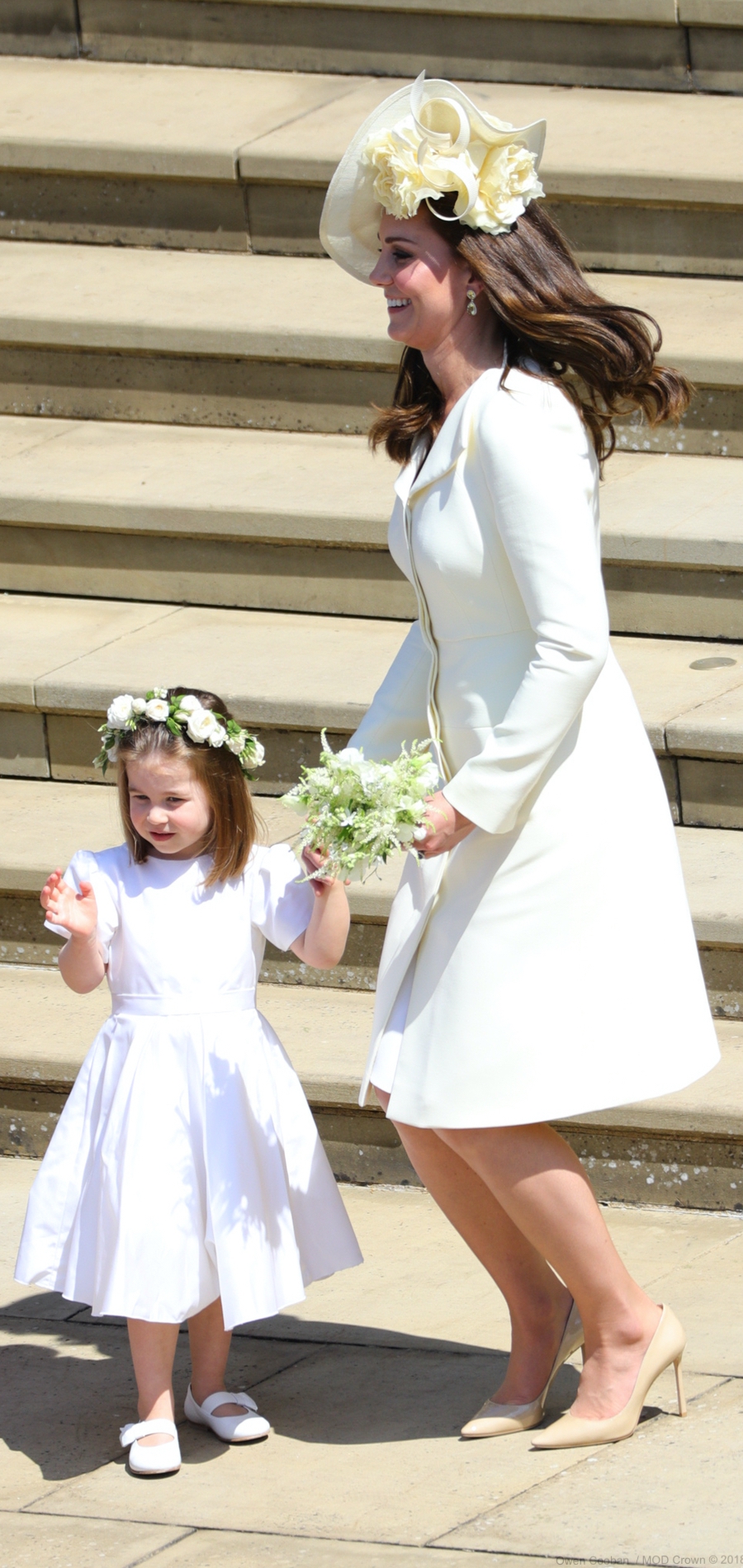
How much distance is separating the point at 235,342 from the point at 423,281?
119 inches

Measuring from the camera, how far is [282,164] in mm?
6477

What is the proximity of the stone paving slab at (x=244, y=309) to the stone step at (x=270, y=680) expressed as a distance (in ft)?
2.85

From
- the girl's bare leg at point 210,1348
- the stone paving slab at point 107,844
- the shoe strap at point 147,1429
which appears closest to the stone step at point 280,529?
the stone paving slab at point 107,844

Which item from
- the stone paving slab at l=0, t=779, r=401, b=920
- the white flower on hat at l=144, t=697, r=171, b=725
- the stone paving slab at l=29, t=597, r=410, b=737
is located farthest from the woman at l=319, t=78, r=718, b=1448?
the stone paving slab at l=29, t=597, r=410, b=737

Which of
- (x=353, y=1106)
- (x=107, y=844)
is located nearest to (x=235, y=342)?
(x=107, y=844)

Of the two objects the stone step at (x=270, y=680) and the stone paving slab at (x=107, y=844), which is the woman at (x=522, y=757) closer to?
the stone paving slab at (x=107, y=844)

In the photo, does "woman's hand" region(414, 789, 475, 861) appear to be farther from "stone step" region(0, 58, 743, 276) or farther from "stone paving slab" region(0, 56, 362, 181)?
"stone paving slab" region(0, 56, 362, 181)

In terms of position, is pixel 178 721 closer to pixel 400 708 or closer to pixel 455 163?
pixel 400 708

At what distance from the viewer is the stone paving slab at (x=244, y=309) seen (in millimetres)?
5918

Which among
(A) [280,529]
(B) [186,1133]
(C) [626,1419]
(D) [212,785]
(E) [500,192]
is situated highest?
(E) [500,192]

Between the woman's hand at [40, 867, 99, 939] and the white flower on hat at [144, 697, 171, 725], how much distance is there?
31 centimetres

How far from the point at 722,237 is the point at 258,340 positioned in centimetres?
148

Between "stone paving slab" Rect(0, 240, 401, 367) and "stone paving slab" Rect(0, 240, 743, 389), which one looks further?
"stone paving slab" Rect(0, 240, 401, 367)

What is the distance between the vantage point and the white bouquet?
298 centimetres
